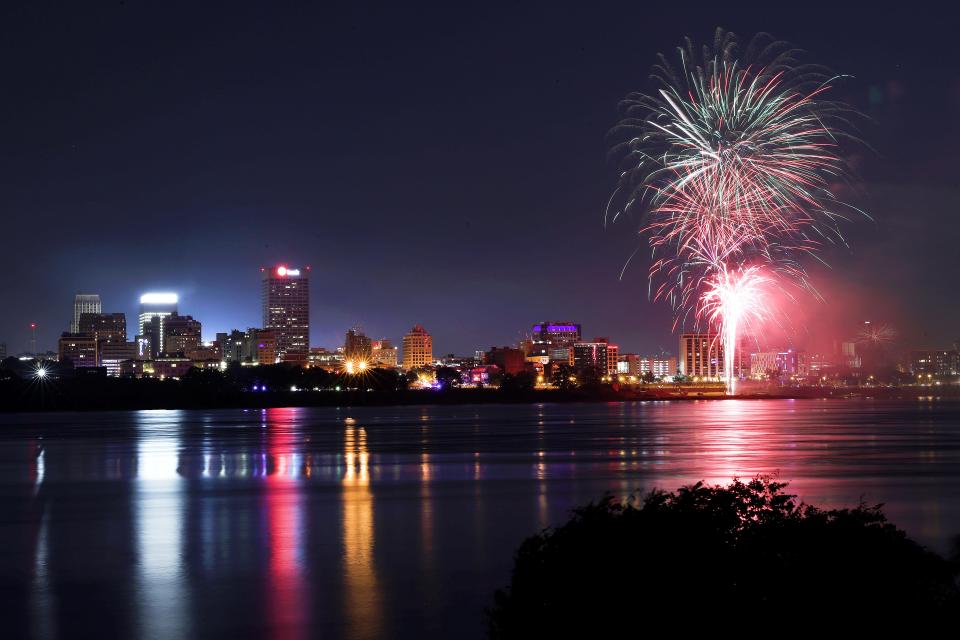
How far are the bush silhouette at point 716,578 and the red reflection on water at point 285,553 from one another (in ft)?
15.0

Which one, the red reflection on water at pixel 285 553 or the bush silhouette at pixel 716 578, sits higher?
the bush silhouette at pixel 716 578

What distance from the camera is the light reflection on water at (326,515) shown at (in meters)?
13.5

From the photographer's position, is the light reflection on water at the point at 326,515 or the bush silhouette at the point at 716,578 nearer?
the bush silhouette at the point at 716,578

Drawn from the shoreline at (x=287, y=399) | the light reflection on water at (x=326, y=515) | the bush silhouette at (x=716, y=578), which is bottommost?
the shoreline at (x=287, y=399)

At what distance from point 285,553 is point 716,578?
11.2 meters

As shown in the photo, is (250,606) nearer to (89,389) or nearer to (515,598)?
(515,598)

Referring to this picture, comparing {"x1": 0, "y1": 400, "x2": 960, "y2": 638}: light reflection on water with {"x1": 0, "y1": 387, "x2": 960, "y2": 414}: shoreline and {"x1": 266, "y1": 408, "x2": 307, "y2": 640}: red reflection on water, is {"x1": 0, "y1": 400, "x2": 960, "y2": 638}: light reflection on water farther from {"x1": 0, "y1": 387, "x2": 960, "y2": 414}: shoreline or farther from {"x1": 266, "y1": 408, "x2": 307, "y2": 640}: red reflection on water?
{"x1": 0, "y1": 387, "x2": 960, "y2": 414}: shoreline

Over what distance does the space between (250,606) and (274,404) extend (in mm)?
146083

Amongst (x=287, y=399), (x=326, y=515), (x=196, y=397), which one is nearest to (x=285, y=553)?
(x=326, y=515)

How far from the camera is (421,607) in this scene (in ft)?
44.0

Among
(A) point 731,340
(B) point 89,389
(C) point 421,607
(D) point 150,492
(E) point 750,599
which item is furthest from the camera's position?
(B) point 89,389

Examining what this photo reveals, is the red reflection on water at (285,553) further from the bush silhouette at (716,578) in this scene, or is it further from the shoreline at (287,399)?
the shoreline at (287,399)

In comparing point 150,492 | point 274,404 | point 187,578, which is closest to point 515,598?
point 187,578

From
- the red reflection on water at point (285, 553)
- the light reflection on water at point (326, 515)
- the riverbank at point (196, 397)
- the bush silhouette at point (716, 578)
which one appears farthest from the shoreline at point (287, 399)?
the bush silhouette at point (716, 578)
